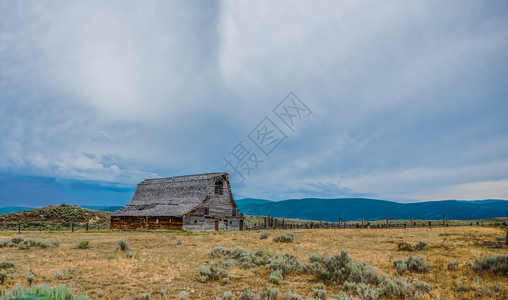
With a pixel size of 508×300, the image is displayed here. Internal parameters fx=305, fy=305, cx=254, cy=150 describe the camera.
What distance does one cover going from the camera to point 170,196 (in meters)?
Answer: 40.4

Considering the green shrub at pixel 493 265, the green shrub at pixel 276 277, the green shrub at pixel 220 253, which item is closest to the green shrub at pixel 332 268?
the green shrub at pixel 276 277

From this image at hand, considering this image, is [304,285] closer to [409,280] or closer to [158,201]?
[409,280]

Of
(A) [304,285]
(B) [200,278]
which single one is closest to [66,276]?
(B) [200,278]

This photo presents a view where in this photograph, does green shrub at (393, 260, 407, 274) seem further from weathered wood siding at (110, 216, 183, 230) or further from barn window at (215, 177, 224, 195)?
barn window at (215, 177, 224, 195)

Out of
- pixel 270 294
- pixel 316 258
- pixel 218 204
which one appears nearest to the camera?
pixel 270 294

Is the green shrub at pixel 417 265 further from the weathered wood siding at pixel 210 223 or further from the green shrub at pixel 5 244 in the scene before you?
the weathered wood siding at pixel 210 223

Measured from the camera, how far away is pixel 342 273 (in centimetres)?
972

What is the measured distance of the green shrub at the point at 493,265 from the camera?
28.5 ft

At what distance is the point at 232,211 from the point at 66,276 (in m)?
32.1

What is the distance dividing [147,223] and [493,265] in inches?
1362

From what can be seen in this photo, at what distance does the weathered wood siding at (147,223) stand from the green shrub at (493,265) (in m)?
29.4

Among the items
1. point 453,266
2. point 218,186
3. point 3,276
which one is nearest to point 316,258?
point 453,266

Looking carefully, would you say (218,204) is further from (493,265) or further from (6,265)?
(493,265)

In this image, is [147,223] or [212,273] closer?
[212,273]
